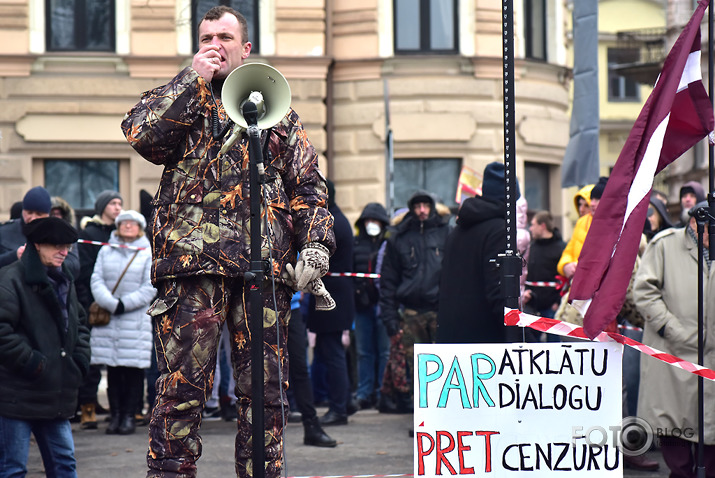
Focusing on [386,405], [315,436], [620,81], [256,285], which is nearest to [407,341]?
[386,405]

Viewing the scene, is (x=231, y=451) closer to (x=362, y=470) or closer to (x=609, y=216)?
(x=362, y=470)

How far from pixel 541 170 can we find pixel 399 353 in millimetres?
9409

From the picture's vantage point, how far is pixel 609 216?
19.6 feet

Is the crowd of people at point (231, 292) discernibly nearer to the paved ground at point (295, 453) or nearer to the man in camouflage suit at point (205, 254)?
the man in camouflage suit at point (205, 254)

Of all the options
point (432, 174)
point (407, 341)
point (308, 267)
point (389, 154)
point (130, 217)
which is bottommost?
point (407, 341)

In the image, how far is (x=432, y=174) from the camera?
18.8 m

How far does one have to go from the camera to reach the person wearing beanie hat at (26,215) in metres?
9.05

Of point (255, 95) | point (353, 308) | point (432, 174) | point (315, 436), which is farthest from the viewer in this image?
point (432, 174)

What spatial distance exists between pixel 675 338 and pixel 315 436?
119 inches

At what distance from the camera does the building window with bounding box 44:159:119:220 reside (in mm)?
18094

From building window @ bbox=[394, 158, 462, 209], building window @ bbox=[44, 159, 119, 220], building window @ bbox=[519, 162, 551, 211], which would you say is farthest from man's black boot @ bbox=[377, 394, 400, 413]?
building window @ bbox=[519, 162, 551, 211]

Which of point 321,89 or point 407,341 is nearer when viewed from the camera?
point 407,341

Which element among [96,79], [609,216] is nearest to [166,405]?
[609,216]

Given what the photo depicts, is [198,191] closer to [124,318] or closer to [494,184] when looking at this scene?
[494,184]
